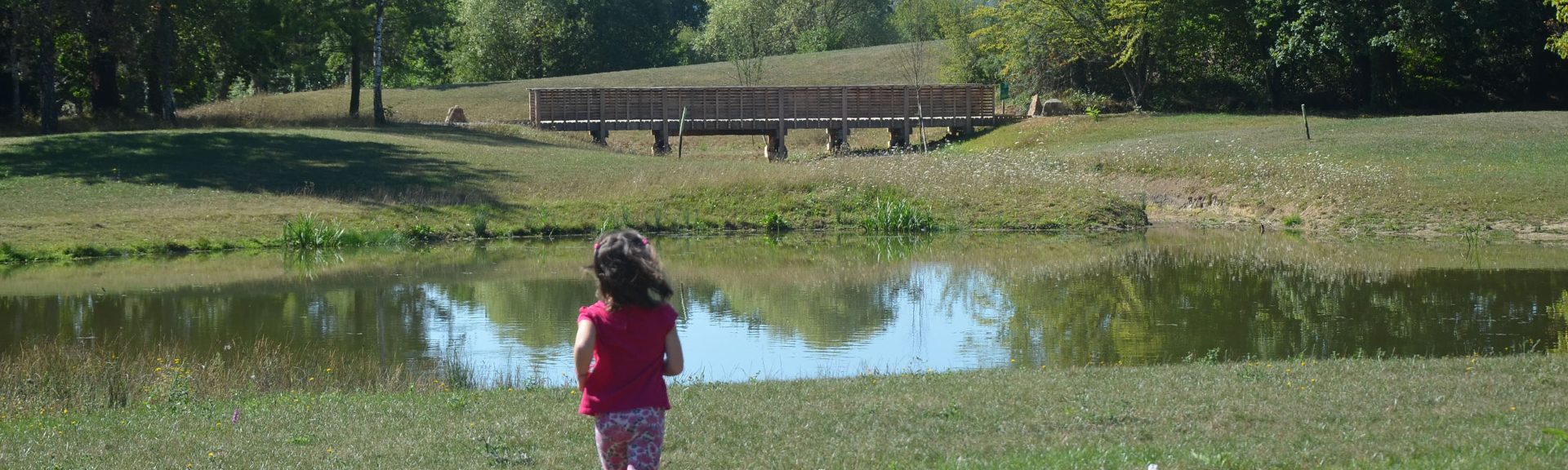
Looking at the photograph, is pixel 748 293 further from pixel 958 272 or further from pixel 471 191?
pixel 471 191

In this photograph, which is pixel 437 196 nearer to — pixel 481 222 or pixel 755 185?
pixel 481 222

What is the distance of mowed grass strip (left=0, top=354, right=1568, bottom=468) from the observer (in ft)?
26.2

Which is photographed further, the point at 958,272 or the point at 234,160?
the point at 234,160

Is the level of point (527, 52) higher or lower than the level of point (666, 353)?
higher

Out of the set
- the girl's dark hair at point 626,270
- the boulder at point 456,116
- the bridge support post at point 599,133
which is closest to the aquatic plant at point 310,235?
the bridge support post at point 599,133

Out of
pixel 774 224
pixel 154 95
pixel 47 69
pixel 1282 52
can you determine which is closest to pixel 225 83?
pixel 154 95

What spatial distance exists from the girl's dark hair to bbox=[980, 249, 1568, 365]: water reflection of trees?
341 inches

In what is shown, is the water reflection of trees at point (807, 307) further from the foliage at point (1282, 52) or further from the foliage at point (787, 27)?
the foliage at point (787, 27)

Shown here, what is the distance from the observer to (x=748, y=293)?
71.1ft

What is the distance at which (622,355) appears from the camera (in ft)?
20.9

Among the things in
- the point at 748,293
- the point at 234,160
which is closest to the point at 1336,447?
the point at 748,293

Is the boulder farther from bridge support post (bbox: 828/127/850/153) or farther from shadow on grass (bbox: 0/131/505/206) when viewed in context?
bridge support post (bbox: 828/127/850/153)

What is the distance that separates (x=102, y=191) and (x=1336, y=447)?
3255 centimetres

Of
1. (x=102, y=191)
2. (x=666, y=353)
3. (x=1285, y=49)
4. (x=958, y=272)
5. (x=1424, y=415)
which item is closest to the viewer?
(x=666, y=353)
